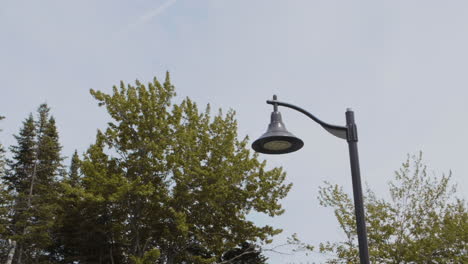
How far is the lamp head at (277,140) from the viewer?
20.0 feet

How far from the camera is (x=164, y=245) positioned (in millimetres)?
25562

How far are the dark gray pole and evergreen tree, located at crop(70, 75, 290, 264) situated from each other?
54.5 ft

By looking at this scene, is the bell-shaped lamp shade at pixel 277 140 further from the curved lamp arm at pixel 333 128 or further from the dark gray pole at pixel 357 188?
the dark gray pole at pixel 357 188

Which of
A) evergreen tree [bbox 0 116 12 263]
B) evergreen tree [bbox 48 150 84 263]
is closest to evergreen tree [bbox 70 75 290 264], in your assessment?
evergreen tree [bbox 48 150 84 263]

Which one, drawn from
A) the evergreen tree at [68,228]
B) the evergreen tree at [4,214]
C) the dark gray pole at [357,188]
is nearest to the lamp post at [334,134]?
the dark gray pole at [357,188]

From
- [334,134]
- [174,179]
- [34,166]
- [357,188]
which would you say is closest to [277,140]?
[334,134]

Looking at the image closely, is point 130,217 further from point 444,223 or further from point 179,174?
point 444,223

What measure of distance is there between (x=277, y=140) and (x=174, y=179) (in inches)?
689

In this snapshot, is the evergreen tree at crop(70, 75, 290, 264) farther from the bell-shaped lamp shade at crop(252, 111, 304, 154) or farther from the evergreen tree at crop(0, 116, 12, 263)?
the bell-shaped lamp shade at crop(252, 111, 304, 154)

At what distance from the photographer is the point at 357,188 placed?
503 cm

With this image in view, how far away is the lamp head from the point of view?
20.0ft

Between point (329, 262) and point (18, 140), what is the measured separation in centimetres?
3118

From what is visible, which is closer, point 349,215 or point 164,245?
point 349,215

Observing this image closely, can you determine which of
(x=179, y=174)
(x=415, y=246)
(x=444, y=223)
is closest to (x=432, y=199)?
(x=444, y=223)
